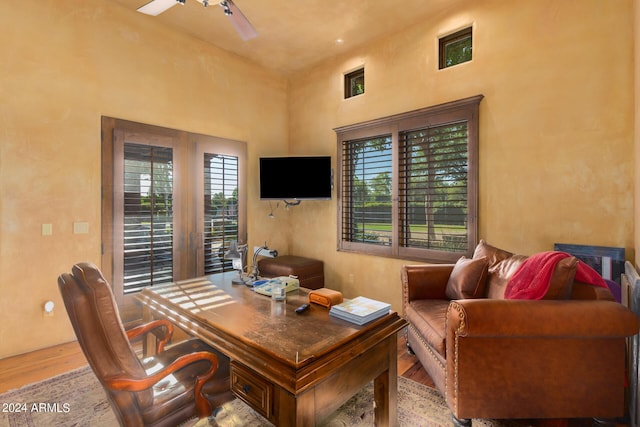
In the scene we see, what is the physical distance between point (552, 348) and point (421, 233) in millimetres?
1946

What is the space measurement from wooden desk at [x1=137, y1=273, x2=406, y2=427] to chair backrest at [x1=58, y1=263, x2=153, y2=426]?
1.28 ft

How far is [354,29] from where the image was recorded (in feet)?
12.0

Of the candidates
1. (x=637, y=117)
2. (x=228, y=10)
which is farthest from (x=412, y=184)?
(x=228, y=10)

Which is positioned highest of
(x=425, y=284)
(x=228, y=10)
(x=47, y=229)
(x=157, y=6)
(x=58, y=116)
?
(x=157, y=6)

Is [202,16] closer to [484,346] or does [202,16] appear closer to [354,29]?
[354,29]

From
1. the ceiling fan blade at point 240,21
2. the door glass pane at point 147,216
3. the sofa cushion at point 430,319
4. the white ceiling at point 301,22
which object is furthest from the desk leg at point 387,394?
the white ceiling at point 301,22

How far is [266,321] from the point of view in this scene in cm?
165

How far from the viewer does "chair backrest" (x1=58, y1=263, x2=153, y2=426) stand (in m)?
1.15

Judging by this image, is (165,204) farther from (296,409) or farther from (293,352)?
(296,409)

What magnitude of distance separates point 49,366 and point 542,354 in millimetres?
3593

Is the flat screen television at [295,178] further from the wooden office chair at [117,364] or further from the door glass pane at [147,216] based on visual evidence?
the wooden office chair at [117,364]

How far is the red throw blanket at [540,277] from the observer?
172cm

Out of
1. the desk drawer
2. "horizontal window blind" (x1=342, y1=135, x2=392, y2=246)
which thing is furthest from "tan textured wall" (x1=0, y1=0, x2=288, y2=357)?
the desk drawer

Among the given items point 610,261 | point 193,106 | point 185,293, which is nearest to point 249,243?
point 193,106
